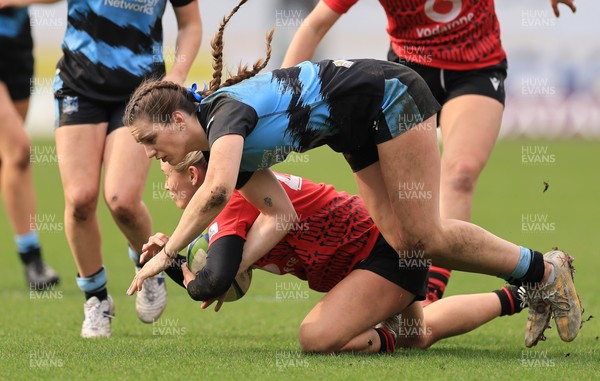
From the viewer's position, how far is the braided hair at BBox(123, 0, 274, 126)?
15.1ft

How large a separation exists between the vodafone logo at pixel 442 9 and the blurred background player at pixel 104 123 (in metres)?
1.50

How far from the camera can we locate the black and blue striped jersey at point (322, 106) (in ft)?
14.9

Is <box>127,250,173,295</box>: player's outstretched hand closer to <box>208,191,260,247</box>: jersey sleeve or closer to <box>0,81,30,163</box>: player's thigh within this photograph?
<box>208,191,260,247</box>: jersey sleeve

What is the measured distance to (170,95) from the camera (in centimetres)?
465

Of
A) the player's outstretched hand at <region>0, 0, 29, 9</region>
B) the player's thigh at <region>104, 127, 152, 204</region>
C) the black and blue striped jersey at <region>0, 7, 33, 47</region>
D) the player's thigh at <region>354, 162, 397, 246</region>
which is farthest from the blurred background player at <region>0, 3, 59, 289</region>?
the player's thigh at <region>354, 162, 397, 246</region>

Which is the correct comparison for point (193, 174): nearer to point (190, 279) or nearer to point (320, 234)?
point (190, 279)

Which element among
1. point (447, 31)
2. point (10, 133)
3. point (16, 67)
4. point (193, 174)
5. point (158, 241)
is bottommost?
point (10, 133)

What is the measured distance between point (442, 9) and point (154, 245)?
8.03 ft

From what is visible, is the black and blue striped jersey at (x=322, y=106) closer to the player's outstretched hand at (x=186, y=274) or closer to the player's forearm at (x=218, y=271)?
the player's forearm at (x=218, y=271)

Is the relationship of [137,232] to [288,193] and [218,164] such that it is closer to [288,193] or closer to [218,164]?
[288,193]

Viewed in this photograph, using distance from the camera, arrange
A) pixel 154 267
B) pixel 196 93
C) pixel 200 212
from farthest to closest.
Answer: pixel 196 93 → pixel 154 267 → pixel 200 212

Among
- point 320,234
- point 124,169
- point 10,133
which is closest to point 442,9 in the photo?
point 320,234

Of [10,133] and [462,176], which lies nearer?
[462,176]

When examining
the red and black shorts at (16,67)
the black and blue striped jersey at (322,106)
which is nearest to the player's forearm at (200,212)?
the black and blue striped jersey at (322,106)
